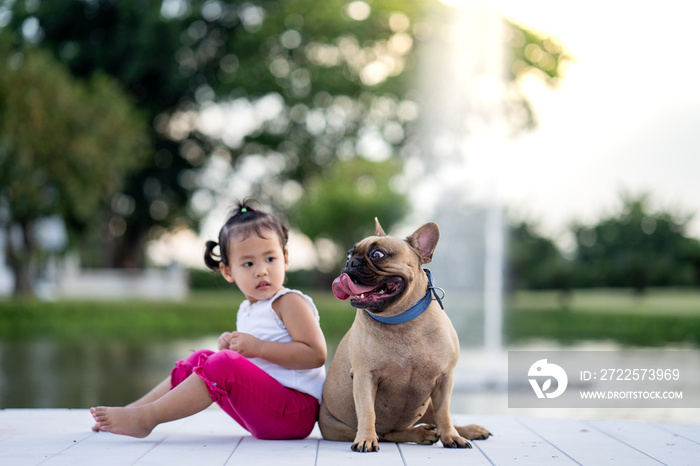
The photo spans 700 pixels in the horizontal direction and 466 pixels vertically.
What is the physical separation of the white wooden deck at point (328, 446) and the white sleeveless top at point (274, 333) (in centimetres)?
25

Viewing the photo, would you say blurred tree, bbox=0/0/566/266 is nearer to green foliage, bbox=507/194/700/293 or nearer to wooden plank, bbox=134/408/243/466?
green foliage, bbox=507/194/700/293

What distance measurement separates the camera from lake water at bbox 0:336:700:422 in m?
A: 7.42

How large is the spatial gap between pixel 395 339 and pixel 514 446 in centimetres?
73

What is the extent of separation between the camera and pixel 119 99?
69.4ft

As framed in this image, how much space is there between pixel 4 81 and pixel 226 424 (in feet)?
51.9

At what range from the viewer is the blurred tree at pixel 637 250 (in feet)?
66.2

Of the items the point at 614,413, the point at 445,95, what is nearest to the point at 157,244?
the point at 445,95

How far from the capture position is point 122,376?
988 cm

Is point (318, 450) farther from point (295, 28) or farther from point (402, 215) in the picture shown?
point (402, 215)

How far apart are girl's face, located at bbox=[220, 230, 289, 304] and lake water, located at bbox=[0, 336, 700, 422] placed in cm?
300

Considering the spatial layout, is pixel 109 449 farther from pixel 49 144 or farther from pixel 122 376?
pixel 49 144

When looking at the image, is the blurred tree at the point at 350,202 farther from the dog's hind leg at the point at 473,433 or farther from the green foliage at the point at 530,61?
the dog's hind leg at the point at 473,433

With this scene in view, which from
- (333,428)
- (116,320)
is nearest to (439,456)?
(333,428)

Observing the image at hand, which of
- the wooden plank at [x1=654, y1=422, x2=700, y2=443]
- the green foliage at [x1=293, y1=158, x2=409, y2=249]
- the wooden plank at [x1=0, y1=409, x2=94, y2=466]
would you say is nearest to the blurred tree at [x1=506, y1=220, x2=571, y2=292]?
the green foliage at [x1=293, y1=158, x2=409, y2=249]
